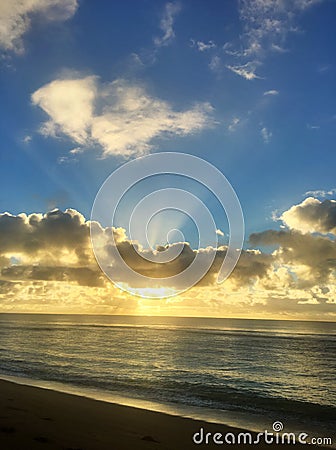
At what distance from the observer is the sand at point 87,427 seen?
42.8ft

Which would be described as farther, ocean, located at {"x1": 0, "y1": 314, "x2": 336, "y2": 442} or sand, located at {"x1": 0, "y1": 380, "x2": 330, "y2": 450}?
ocean, located at {"x1": 0, "y1": 314, "x2": 336, "y2": 442}

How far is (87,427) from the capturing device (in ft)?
51.9

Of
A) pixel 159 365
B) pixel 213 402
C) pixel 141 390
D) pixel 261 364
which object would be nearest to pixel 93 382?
pixel 141 390

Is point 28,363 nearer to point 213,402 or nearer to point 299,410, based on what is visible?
point 213,402

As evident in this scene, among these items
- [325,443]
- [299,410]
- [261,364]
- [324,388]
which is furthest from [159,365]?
[325,443]

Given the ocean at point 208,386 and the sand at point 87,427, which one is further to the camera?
the ocean at point 208,386

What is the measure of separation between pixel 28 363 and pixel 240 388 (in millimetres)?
26213

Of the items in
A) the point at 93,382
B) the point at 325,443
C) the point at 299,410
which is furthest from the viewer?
the point at 93,382

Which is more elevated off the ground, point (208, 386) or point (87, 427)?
point (208, 386)

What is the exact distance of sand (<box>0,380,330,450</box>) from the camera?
13.0 metres

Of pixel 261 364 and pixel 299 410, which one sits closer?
pixel 299 410

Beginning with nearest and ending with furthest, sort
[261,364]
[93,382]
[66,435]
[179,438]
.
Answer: [66,435]
[179,438]
[93,382]
[261,364]

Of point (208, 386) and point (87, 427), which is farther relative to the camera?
point (208, 386)

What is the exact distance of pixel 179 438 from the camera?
1531cm
